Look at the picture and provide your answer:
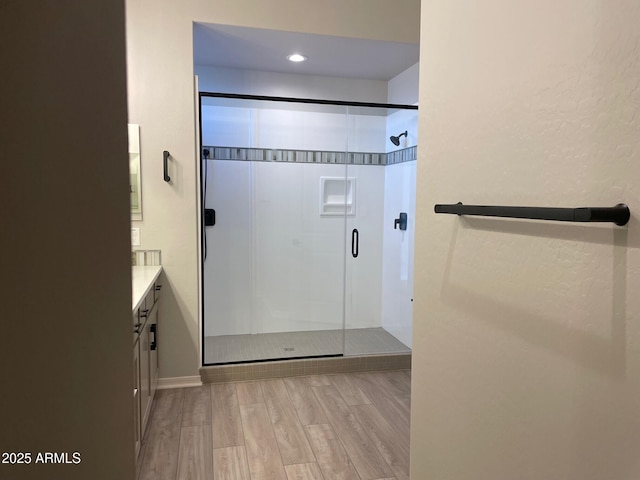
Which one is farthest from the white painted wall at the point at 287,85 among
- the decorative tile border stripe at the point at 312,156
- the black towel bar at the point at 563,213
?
the black towel bar at the point at 563,213

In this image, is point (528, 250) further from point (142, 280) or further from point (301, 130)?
point (301, 130)

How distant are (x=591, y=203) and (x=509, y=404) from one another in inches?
21.6

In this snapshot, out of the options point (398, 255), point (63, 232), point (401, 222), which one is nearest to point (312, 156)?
point (401, 222)

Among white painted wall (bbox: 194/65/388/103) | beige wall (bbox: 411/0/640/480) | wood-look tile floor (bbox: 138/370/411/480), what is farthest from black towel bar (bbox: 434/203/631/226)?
white painted wall (bbox: 194/65/388/103)

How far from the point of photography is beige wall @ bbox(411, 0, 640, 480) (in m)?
0.85

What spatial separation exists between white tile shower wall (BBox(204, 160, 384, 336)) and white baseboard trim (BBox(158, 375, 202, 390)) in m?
0.80

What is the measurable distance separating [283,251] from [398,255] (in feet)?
3.62

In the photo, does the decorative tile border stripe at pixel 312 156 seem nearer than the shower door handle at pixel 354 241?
Yes

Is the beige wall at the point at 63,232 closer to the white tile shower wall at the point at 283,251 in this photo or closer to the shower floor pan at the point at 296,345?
the shower floor pan at the point at 296,345

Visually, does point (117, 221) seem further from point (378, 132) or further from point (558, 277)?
point (378, 132)

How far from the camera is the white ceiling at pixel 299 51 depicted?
347 centimetres

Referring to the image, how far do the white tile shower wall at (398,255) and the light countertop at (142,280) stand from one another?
2.19 meters

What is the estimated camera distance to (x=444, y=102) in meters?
1.46

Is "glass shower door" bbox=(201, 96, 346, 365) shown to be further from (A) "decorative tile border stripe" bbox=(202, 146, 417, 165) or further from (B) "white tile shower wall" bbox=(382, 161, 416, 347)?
(B) "white tile shower wall" bbox=(382, 161, 416, 347)
